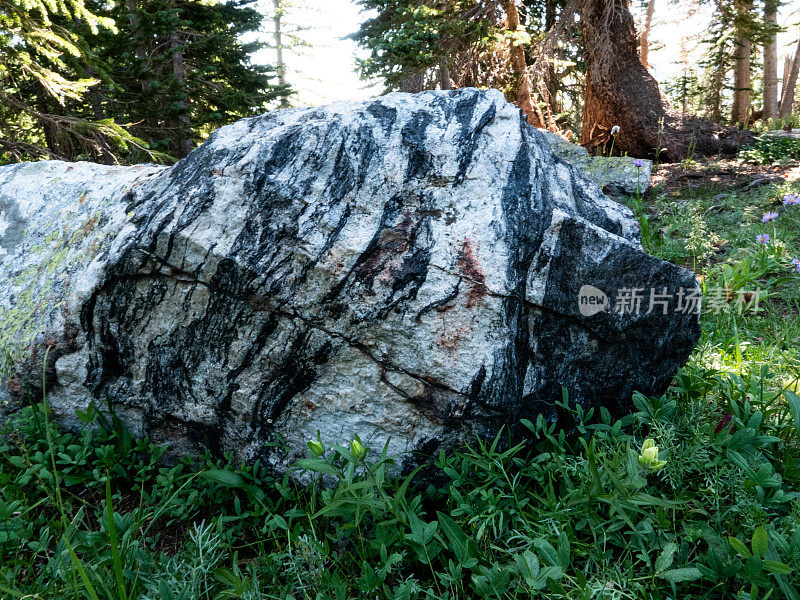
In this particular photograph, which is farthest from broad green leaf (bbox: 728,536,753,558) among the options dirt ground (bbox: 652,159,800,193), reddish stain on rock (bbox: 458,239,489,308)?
dirt ground (bbox: 652,159,800,193)

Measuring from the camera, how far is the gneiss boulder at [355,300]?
217 cm

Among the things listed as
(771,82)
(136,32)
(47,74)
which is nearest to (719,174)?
(47,74)

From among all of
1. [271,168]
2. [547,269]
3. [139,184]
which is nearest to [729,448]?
[547,269]

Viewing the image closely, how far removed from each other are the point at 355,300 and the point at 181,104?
25.5 ft

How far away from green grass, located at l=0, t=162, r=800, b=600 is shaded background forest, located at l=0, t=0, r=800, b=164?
4.89 meters

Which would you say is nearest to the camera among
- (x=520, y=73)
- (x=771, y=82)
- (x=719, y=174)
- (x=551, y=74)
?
(x=719, y=174)

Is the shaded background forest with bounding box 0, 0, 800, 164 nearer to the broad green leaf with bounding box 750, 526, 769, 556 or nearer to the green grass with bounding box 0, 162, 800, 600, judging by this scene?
the green grass with bounding box 0, 162, 800, 600

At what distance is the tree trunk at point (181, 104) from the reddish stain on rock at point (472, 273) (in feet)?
24.5

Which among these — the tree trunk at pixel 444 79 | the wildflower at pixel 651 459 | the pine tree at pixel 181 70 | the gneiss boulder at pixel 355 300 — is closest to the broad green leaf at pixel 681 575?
the wildflower at pixel 651 459

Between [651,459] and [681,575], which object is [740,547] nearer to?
[681,575]

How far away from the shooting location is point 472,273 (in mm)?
2168

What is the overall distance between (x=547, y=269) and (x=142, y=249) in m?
1.92

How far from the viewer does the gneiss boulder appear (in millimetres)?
2170

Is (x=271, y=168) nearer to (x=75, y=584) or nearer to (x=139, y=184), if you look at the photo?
(x=139, y=184)
